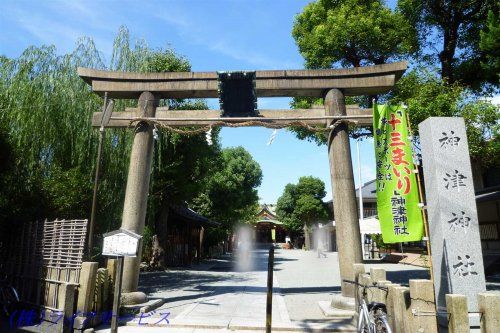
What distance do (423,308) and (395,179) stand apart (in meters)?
3.06

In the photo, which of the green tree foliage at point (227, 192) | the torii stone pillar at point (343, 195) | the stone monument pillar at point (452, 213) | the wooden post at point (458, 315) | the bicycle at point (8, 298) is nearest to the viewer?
the wooden post at point (458, 315)

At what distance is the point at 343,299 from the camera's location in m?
7.89

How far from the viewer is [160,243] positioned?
1831 cm

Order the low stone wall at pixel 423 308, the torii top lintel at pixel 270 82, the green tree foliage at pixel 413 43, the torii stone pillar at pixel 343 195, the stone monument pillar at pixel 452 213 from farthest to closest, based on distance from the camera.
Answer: the green tree foliage at pixel 413 43, the torii top lintel at pixel 270 82, the torii stone pillar at pixel 343 195, the stone monument pillar at pixel 452 213, the low stone wall at pixel 423 308

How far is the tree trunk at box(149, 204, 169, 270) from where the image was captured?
1808 cm

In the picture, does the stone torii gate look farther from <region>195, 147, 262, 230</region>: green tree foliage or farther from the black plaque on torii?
<region>195, 147, 262, 230</region>: green tree foliage

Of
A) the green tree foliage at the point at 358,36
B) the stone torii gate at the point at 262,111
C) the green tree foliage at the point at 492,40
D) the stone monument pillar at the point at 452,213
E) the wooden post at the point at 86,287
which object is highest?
the green tree foliage at the point at 358,36

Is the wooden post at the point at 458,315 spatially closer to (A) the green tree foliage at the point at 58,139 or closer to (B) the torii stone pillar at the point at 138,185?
(B) the torii stone pillar at the point at 138,185

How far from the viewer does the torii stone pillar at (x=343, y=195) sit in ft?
26.9

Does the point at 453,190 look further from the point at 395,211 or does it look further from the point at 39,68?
the point at 39,68

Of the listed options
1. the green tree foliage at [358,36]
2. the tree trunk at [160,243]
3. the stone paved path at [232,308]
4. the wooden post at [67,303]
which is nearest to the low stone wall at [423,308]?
the stone paved path at [232,308]

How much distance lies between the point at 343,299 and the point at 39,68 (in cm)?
1239

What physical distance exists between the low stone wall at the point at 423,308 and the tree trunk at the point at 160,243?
45.6ft

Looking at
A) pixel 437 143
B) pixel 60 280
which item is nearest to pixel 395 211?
pixel 437 143
